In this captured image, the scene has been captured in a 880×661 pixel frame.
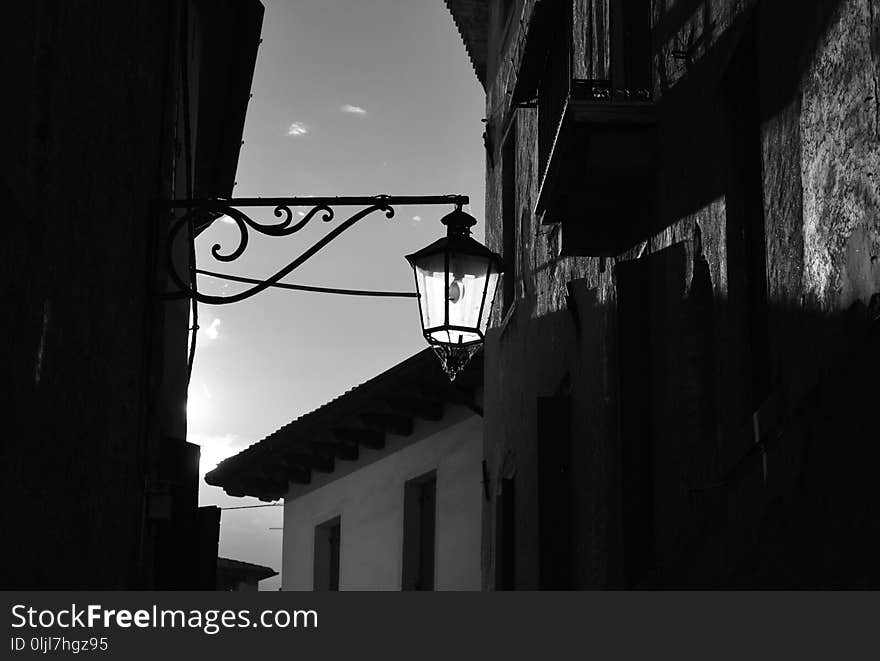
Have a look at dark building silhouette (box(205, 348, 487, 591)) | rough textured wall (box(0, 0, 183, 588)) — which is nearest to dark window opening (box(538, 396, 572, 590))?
rough textured wall (box(0, 0, 183, 588))

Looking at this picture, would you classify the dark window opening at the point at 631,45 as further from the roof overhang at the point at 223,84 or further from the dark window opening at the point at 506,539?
the dark window opening at the point at 506,539

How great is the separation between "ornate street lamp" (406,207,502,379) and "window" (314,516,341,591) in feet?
45.7

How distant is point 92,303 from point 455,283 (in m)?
2.89

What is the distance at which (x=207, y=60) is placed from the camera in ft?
38.4

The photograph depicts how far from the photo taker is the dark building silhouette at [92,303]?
4.95 metres

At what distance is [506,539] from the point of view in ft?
43.6

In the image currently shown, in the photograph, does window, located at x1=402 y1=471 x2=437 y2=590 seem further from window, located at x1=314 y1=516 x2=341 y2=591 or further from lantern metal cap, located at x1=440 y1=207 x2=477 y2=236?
lantern metal cap, located at x1=440 y1=207 x2=477 y2=236

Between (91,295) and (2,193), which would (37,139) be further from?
(91,295)

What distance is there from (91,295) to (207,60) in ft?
19.5

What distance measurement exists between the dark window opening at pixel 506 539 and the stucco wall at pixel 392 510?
3.74 m

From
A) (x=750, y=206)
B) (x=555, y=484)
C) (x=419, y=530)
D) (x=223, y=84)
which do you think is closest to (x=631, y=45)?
(x=750, y=206)
